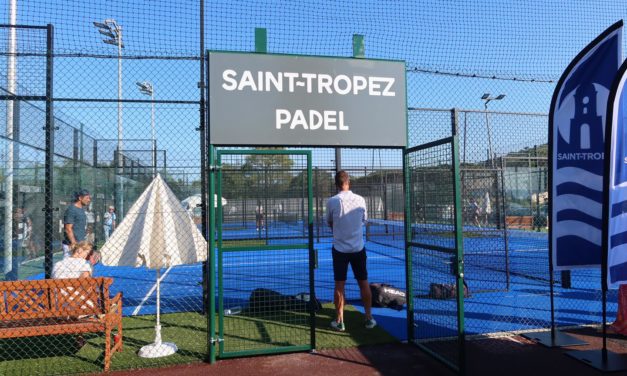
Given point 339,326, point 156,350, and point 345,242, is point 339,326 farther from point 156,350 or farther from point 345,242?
point 156,350

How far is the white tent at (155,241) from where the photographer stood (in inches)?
187

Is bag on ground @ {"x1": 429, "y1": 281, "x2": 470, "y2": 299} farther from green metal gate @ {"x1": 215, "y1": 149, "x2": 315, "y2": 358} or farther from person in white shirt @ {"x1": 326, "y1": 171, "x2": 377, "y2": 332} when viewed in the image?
green metal gate @ {"x1": 215, "y1": 149, "x2": 315, "y2": 358}

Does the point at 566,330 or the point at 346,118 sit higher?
the point at 346,118

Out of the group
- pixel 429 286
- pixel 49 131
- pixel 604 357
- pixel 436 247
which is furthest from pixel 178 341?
pixel 604 357

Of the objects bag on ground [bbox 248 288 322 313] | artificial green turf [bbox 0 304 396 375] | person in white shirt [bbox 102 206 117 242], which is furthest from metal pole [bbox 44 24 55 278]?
person in white shirt [bbox 102 206 117 242]

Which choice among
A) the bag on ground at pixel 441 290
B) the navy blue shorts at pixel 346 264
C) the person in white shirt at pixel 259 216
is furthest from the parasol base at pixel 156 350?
the bag on ground at pixel 441 290

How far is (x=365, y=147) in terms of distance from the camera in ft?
16.7

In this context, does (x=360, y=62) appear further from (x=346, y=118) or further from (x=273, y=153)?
(x=273, y=153)

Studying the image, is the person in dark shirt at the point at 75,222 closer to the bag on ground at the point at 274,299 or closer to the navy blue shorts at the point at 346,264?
the bag on ground at the point at 274,299

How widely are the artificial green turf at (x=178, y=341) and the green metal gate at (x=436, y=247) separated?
0.58m

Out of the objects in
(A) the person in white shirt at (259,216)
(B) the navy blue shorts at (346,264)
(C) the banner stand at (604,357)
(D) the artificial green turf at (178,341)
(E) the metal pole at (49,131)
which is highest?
(E) the metal pole at (49,131)

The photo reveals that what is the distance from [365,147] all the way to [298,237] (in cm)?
146

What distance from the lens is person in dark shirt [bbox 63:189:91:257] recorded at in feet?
21.1

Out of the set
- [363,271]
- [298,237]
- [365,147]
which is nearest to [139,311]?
[298,237]
